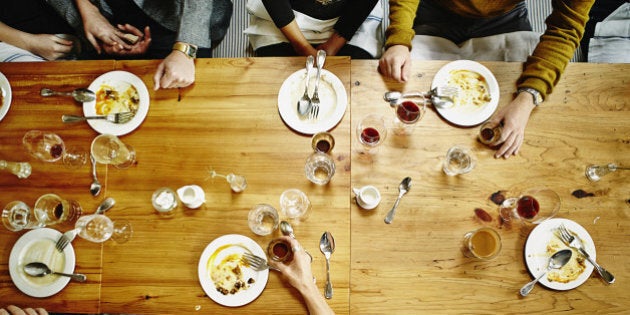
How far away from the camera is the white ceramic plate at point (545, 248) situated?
1.29 meters

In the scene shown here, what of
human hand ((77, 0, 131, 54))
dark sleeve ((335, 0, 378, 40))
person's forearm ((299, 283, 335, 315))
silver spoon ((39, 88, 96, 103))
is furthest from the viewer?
human hand ((77, 0, 131, 54))

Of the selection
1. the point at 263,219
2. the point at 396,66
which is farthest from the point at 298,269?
the point at 396,66

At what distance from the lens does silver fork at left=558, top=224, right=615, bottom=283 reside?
128cm

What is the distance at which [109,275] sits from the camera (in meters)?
1.34

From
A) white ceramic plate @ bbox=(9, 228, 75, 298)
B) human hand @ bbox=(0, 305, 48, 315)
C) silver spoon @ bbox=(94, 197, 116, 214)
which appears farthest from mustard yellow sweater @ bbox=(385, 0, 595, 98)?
human hand @ bbox=(0, 305, 48, 315)

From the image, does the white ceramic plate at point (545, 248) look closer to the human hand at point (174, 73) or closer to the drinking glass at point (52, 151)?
the human hand at point (174, 73)

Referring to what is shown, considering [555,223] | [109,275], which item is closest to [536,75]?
[555,223]

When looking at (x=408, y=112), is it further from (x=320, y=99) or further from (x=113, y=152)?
(x=113, y=152)

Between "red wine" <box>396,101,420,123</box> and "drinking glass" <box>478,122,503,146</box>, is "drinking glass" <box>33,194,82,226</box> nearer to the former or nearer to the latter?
"red wine" <box>396,101,420,123</box>

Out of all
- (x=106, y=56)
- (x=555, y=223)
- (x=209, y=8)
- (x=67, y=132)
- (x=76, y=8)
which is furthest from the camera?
(x=106, y=56)

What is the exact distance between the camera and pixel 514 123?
136 cm

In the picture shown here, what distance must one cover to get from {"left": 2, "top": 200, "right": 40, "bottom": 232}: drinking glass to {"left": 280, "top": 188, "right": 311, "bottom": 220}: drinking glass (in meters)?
0.99

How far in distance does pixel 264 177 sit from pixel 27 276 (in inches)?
39.4

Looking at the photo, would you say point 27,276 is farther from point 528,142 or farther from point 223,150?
point 528,142
